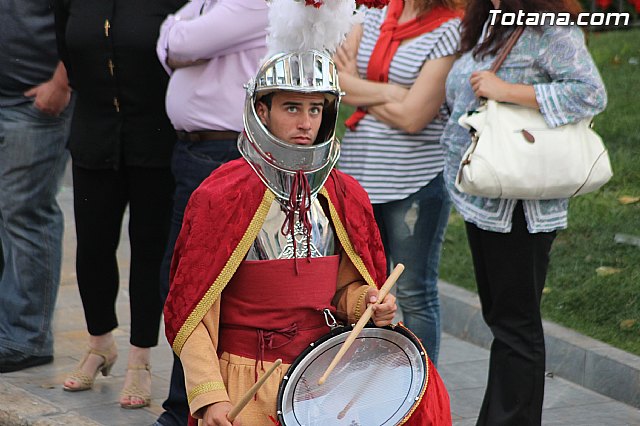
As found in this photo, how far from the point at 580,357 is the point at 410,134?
161cm

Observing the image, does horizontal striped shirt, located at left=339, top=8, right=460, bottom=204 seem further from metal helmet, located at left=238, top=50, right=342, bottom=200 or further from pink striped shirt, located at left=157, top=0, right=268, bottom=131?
metal helmet, located at left=238, top=50, right=342, bottom=200

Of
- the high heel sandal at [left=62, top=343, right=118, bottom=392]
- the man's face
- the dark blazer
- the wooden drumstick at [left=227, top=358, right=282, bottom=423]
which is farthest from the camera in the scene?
the high heel sandal at [left=62, top=343, right=118, bottom=392]

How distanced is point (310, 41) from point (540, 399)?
6.13 ft

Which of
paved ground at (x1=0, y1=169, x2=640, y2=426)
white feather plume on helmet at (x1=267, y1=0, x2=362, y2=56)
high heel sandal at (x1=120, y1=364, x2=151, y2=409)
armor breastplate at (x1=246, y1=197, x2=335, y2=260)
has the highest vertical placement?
white feather plume on helmet at (x1=267, y1=0, x2=362, y2=56)

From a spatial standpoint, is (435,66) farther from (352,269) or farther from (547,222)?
(352,269)

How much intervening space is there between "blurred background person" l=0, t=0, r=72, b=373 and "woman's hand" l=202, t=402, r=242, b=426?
2753mm

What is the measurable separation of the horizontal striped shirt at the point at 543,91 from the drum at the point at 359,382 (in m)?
1.18

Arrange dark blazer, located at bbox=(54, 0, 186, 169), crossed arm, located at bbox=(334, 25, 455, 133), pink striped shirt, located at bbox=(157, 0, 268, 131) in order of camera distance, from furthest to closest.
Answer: dark blazer, located at bbox=(54, 0, 186, 169) → crossed arm, located at bbox=(334, 25, 455, 133) → pink striped shirt, located at bbox=(157, 0, 268, 131)

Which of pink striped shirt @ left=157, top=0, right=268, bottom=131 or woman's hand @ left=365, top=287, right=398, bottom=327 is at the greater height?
pink striped shirt @ left=157, top=0, right=268, bottom=131

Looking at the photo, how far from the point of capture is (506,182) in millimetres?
4375

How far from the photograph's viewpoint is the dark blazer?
16.8ft

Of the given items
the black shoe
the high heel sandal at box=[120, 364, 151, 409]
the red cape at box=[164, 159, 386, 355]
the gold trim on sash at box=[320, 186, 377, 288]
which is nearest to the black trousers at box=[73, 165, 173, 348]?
the high heel sandal at box=[120, 364, 151, 409]

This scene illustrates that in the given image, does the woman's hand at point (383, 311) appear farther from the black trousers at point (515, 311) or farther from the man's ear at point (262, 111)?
the black trousers at point (515, 311)

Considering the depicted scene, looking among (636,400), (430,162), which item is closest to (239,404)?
(430,162)
